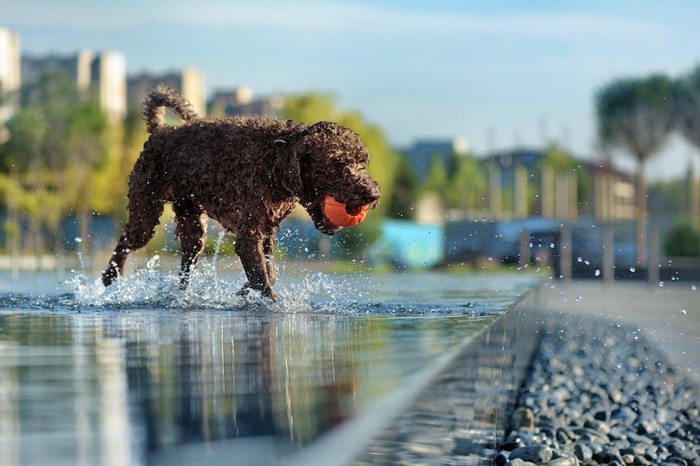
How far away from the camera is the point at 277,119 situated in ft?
21.6

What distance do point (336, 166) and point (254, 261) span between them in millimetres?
754

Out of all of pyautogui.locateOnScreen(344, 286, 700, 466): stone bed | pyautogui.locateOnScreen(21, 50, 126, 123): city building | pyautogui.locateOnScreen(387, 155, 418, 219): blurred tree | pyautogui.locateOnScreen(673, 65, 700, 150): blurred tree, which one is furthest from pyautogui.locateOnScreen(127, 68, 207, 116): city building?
pyautogui.locateOnScreen(344, 286, 700, 466): stone bed

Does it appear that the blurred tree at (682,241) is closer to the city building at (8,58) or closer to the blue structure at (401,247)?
the blue structure at (401,247)

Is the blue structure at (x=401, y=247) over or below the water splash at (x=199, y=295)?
below

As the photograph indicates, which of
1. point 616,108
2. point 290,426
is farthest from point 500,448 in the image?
point 616,108

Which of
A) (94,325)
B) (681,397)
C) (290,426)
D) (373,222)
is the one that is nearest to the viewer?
(290,426)

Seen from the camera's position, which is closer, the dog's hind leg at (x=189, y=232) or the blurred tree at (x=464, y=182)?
the dog's hind leg at (x=189, y=232)

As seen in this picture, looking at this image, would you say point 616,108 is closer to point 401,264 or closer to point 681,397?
point 401,264

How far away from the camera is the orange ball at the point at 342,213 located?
5898 mm

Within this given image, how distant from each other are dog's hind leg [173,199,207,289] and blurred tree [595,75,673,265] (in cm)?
5759

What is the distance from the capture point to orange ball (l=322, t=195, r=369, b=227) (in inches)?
232

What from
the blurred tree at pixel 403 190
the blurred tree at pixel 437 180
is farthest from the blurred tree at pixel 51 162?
the blurred tree at pixel 437 180

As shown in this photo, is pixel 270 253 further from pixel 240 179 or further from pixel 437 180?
pixel 437 180

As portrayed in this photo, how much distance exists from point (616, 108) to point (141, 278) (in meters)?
62.1
